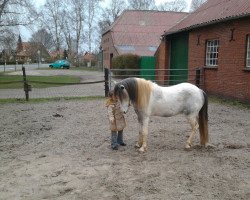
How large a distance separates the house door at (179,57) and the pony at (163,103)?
1132cm

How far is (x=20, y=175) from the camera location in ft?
17.2

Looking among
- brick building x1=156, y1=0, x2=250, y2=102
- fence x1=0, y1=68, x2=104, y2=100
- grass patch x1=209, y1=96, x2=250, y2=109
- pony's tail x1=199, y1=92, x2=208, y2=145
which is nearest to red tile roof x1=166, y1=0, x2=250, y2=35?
brick building x1=156, y1=0, x2=250, y2=102

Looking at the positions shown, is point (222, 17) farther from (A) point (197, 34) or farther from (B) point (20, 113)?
(B) point (20, 113)

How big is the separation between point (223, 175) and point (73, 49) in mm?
74739

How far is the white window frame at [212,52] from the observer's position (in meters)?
15.3

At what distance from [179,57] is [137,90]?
1394 centimetres

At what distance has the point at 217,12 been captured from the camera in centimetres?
1570

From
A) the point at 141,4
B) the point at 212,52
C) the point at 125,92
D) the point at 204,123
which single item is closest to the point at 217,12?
the point at 212,52

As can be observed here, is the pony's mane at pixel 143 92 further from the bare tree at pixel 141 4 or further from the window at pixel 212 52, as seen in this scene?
the bare tree at pixel 141 4

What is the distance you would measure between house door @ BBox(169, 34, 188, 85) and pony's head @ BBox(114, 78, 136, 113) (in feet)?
39.4

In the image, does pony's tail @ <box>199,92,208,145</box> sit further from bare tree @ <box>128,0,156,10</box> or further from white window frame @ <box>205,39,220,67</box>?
bare tree @ <box>128,0,156,10</box>

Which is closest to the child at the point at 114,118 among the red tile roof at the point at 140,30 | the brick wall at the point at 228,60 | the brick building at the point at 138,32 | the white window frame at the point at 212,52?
the brick wall at the point at 228,60

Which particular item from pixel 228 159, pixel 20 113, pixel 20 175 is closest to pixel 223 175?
pixel 228 159

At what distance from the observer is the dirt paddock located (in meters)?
4.60
